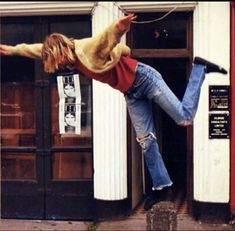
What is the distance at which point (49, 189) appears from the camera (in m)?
8.18

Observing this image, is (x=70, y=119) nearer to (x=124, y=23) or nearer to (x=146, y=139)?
(x=146, y=139)

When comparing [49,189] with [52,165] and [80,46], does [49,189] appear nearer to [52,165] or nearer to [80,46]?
[52,165]

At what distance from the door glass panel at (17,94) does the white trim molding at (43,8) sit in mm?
259

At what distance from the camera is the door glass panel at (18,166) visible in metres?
8.26

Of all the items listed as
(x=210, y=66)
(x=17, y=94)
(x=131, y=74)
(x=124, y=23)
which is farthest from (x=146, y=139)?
(x=17, y=94)

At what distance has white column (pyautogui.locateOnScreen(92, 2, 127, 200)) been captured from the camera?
25.1ft

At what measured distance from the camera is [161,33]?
786 cm

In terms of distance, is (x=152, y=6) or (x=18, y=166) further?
(x=18, y=166)

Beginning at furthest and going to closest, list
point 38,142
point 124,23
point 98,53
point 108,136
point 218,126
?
point 38,142
point 108,136
point 218,126
point 98,53
point 124,23

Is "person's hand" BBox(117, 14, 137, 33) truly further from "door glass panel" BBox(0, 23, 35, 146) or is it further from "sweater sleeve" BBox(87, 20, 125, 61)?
"door glass panel" BBox(0, 23, 35, 146)

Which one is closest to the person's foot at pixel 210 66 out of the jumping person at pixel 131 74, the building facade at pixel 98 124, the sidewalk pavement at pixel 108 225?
the jumping person at pixel 131 74

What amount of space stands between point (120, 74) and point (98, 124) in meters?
3.75

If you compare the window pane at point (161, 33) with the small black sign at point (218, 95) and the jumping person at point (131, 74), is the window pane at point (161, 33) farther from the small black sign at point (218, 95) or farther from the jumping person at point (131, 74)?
the jumping person at point (131, 74)

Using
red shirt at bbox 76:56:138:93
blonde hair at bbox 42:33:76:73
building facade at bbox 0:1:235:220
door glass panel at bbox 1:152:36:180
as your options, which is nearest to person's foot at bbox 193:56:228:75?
red shirt at bbox 76:56:138:93
